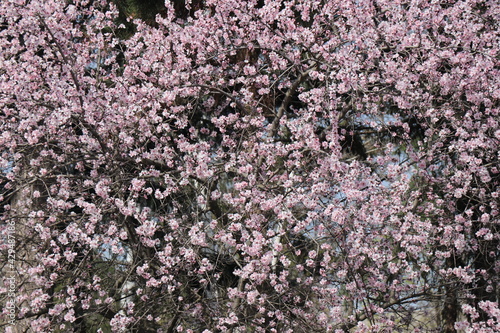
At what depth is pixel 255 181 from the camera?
17.6 ft

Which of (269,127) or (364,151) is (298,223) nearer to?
(269,127)

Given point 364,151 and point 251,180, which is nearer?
point 251,180

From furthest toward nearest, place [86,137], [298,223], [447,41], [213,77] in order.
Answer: [213,77] < [447,41] < [86,137] < [298,223]

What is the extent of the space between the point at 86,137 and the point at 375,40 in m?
3.20

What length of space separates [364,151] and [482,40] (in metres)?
2.16

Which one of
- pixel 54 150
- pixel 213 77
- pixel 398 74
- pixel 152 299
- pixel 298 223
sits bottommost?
pixel 152 299

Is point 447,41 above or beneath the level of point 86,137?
above

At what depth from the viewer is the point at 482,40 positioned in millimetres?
5875

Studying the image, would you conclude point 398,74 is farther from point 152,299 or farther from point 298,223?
point 152,299

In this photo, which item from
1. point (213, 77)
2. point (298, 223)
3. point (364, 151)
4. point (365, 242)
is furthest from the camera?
point (364, 151)

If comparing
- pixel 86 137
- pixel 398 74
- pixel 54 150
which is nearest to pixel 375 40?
pixel 398 74

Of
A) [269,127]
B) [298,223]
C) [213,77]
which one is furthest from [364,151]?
[298,223]

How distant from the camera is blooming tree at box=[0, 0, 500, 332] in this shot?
16.4 ft

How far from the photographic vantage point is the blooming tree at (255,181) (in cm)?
500
